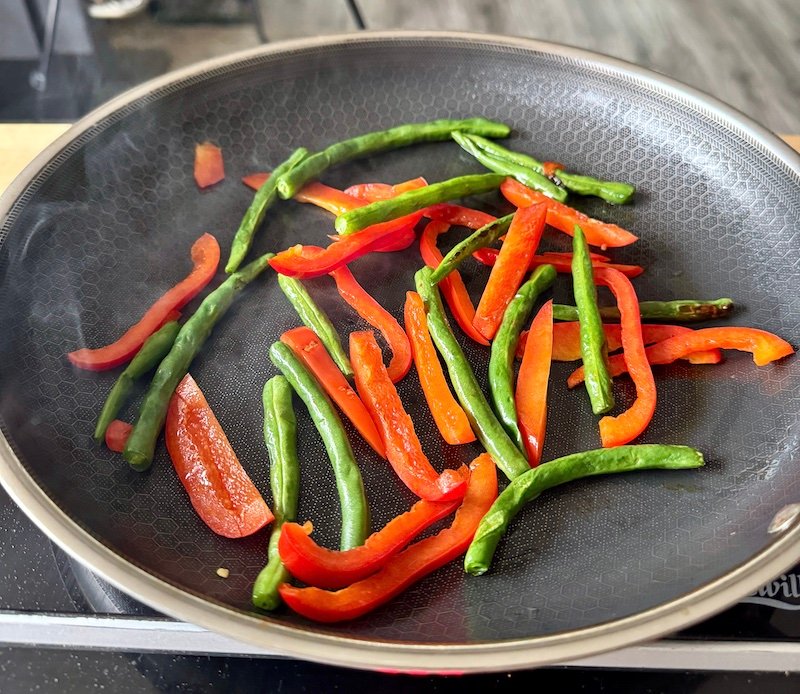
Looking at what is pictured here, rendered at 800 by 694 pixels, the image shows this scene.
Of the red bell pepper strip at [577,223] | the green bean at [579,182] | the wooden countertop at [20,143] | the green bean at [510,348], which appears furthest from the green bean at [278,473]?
the wooden countertop at [20,143]

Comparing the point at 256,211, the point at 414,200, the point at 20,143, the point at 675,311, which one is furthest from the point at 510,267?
the point at 20,143

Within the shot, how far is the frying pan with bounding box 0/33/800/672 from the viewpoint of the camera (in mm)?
1691

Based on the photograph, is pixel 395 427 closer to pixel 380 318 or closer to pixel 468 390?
pixel 468 390

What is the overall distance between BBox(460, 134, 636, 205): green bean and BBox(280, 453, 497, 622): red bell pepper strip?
1152 mm

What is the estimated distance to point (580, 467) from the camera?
197cm

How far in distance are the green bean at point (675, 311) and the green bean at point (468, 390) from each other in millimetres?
351

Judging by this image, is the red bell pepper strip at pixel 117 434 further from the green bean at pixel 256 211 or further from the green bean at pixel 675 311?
the green bean at pixel 675 311

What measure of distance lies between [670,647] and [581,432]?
600mm

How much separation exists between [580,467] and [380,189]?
123 centimetres

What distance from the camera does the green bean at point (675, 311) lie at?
2.33m

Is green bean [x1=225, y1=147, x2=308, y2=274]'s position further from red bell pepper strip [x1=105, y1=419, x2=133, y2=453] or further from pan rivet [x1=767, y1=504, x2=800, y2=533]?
pan rivet [x1=767, y1=504, x2=800, y2=533]

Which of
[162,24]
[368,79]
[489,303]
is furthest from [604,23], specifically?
[489,303]

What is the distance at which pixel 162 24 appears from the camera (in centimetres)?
575

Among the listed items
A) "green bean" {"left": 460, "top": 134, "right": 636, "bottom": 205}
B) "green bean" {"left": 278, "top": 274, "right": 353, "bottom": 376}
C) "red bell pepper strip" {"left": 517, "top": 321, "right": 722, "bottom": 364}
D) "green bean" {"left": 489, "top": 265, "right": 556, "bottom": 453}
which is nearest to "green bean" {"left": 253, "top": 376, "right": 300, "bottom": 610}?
"green bean" {"left": 278, "top": 274, "right": 353, "bottom": 376}
